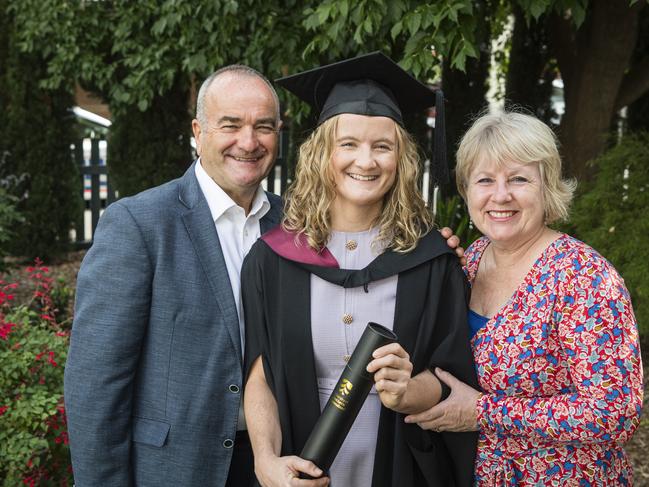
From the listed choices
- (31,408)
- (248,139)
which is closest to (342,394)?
(248,139)

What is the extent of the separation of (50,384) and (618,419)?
252 cm

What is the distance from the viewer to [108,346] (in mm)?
2164

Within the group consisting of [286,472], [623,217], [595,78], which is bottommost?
[286,472]

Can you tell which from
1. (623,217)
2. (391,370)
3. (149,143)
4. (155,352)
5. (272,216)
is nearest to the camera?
(391,370)

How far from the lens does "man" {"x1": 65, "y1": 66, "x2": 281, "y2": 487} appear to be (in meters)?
2.18

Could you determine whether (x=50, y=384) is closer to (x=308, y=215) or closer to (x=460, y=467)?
(x=308, y=215)

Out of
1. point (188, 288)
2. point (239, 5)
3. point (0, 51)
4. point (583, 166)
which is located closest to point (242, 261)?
point (188, 288)

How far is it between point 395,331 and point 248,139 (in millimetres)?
807

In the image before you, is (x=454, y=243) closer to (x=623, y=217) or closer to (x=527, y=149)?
(x=527, y=149)

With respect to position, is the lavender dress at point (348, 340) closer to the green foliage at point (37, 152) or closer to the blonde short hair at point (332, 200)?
the blonde short hair at point (332, 200)

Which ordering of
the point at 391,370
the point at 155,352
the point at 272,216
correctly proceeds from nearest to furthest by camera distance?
the point at 391,370
the point at 155,352
the point at 272,216

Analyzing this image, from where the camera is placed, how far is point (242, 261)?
2.44 meters

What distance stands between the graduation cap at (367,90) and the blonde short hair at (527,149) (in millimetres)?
192

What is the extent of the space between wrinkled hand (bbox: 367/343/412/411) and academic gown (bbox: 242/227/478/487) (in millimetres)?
261
